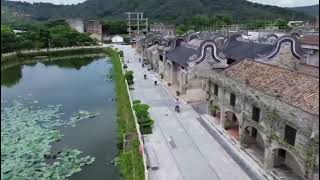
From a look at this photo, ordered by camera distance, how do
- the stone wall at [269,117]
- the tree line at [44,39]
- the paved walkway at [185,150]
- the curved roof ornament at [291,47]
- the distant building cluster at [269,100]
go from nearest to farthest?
the stone wall at [269,117], the distant building cluster at [269,100], the paved walkway at [185,150], the curved roof ornament at [291,47], the tree line at [44,39]

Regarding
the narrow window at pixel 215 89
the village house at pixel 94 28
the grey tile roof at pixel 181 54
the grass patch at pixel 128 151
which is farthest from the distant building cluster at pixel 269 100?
the village house at pixel 94 28

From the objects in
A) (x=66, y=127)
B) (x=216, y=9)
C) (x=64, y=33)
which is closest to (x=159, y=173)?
(x=66, y=127)

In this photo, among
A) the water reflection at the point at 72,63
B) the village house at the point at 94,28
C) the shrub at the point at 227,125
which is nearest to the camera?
the shrub at the point at 227,125

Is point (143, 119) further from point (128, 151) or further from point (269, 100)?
point (269, 100)

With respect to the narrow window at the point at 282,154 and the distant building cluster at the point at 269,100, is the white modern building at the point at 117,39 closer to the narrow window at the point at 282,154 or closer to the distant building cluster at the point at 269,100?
the distant building cluster at the point at 269,100

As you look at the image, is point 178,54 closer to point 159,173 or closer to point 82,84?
point 82,84

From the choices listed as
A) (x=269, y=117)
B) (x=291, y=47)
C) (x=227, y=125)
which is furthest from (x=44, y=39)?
(x=269, y=117)
